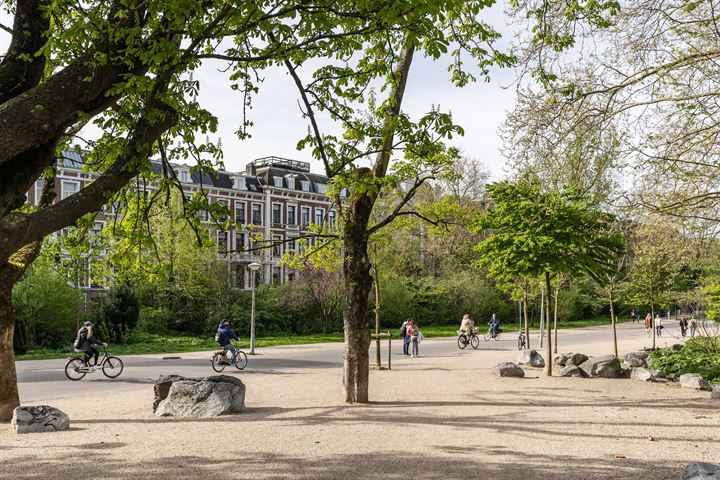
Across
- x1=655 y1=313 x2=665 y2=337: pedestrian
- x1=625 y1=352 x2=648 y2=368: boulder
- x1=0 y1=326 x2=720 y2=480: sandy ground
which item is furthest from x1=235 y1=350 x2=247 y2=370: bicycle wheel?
x1=655 y1=313 x2=665 y2=337: pedestrian

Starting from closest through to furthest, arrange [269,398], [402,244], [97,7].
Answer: [97,7], [269,398], [402,244]

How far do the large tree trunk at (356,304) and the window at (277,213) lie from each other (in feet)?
166

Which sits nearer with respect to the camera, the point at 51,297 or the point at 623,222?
the point at 623,222

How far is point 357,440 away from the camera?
9.61 meters

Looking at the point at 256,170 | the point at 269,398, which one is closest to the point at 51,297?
the point at 269,398

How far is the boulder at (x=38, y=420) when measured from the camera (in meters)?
10.4

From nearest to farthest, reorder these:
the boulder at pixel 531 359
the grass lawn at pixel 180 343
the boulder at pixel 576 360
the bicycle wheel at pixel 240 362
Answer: the bicycle wheel at pixel 240 362
the boulder at pixel 576 360
the boulder at pixel 531 359
the grass lawn at pixel 180 343

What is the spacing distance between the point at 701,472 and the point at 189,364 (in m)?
19.9

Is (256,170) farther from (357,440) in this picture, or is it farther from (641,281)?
(357,440)

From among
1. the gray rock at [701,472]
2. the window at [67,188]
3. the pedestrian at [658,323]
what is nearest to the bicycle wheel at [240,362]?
the gray rock at [701,472]

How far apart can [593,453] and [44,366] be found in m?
20.2

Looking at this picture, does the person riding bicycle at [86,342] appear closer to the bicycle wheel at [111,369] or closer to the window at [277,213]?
the bicycle wheel at [111,369]

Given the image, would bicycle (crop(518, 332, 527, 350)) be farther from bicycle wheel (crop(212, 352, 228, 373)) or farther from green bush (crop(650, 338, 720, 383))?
bicycle wheel (crop(212, 352, 228, 373))

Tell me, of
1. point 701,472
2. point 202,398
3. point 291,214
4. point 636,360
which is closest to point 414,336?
point 636,360
